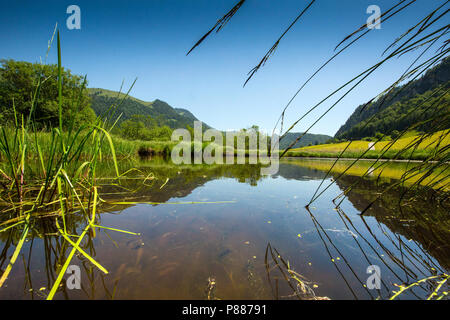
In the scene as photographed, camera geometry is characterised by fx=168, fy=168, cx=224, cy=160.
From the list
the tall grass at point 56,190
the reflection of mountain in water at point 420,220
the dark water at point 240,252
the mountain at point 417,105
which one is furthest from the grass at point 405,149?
the tall grass at point 56,190

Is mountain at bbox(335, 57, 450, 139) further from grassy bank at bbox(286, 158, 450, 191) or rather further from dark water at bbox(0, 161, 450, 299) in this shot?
dark water at bbox(0, 161, 450, 299)

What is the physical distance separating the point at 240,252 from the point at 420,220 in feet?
4.51

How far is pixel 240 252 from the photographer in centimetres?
83

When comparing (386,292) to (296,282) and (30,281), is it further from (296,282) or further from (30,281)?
(30,281)

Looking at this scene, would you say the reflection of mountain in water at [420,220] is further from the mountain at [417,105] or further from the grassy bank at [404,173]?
the mountain at [417,105]

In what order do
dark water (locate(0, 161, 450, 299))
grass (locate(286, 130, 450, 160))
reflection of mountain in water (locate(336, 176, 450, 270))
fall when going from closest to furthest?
dark water (locate(0, 161, 450, 299)), grass (locate(286, 130, 450, 160)), reflection of mountain in water (locate(336, 176, 450, 270))

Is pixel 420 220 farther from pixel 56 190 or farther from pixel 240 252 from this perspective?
pixel 56 190

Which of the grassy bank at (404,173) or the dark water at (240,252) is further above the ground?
the grassy bank at (404,173)

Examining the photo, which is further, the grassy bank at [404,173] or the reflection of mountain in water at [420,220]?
the reflection of mountain in water at [420,220]

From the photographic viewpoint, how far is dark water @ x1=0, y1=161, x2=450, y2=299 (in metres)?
0.60

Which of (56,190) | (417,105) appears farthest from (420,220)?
(56,190)

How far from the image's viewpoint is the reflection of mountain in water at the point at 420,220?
2.91ft

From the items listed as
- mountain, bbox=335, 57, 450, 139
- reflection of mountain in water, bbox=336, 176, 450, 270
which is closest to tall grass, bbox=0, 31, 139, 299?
mountain, bbox=335, 57, 450, 139

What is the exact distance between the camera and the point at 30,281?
0.60 meters
